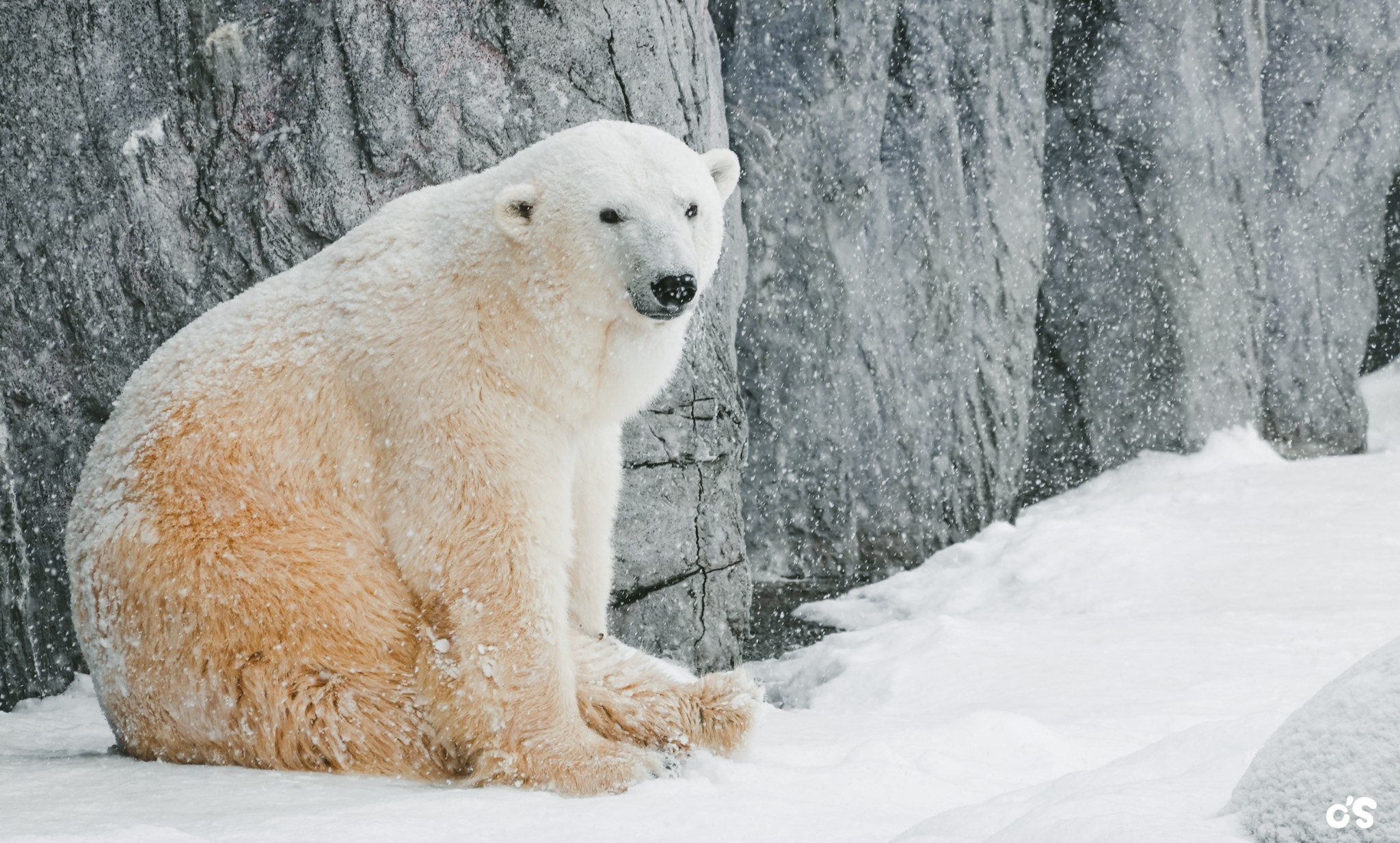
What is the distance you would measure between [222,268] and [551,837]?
2695 mm

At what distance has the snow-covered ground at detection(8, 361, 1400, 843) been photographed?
233 centimetres

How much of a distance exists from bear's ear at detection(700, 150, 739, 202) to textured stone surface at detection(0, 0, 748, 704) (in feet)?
4.08

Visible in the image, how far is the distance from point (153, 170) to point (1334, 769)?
13.0 feet

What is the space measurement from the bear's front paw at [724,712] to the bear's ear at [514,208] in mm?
1160

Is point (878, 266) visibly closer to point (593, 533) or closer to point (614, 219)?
point (593, 533)

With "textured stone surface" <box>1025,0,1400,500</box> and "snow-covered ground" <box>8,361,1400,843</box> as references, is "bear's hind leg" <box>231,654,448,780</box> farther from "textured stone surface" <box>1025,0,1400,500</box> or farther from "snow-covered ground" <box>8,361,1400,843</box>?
"textured stone surface" <box>1025,0,1400,500</box>

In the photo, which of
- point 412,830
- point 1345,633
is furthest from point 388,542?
point 1345,633

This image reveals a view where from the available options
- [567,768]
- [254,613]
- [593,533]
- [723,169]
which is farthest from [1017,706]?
[254,613]

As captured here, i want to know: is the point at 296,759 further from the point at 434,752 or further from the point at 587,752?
the point at 587,752

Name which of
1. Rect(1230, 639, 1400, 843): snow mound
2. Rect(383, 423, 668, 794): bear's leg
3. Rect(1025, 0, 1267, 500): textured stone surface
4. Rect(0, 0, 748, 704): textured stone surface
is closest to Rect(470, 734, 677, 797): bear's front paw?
Rect(383, 423, 668, 794): bear's leg

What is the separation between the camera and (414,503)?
9.80 feet

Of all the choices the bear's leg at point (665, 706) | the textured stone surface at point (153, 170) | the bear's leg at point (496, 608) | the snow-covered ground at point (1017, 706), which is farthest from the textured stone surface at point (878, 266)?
the bear's leg at point (496, 608)

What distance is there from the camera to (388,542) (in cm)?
306

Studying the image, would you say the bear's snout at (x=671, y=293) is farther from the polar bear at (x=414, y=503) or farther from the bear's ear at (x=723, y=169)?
the bear's ear at (x=723, y=169)
